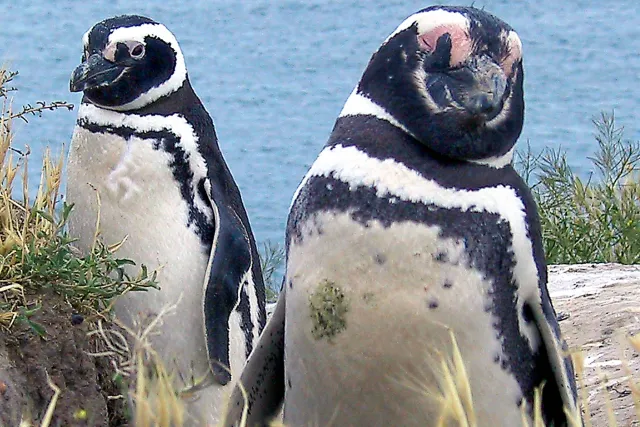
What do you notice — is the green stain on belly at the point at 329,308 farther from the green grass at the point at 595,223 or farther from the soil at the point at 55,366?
the green grass at the point at 595,223

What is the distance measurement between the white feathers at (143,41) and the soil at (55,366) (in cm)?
98

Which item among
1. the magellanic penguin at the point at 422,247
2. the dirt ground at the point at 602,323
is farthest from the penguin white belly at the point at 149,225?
the magellanic penguin at the point at 422,247

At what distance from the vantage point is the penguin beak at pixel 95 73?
381 centimetres

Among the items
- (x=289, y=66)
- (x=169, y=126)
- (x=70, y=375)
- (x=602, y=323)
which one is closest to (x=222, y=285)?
(x=169, y=126)

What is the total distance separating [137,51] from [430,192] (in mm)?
1815

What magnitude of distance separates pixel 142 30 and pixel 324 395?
1868mm

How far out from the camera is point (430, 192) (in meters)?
2.41

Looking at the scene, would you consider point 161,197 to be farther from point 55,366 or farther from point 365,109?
point 365,109

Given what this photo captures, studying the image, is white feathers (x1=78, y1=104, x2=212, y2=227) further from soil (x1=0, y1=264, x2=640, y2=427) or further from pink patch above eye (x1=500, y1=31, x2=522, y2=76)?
pink patch above eye (x1=500, y1=31, x2=522, y2=76)

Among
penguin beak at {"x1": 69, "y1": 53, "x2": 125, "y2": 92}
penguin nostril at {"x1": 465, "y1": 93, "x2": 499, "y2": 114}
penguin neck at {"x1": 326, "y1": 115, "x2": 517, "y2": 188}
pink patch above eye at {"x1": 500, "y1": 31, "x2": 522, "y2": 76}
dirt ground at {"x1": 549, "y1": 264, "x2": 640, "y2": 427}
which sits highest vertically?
pink patch above eye at {"x1": 500, "y1": 31, "x2": 522, "y2": 76}

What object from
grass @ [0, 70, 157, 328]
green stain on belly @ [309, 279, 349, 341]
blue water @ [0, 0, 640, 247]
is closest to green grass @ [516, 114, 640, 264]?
grass @ [0, 70, 157, 328]

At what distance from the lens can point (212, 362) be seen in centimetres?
375

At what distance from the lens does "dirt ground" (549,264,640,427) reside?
3299 millimetres

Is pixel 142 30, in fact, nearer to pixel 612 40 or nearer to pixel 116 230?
pixel 116 230
